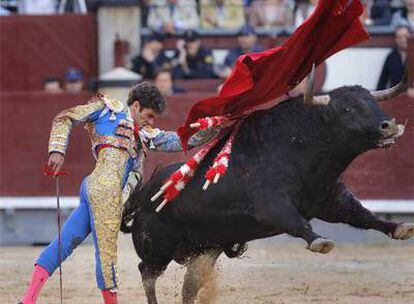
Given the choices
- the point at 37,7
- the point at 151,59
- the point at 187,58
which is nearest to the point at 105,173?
the point at 151,59

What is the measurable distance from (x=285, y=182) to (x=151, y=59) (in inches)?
186

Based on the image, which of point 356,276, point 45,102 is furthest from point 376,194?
point 45,102

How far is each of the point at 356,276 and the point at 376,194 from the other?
205 cm

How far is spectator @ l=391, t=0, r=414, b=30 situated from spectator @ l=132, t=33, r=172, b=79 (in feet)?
6.47

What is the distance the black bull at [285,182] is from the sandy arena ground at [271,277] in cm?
68

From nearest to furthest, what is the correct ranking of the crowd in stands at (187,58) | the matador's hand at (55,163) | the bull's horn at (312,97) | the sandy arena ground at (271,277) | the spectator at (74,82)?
1. the bull's horn at (312,97)
2. the matador's hand at (55,163)
3. the sandy arena ground at (271,277)
4. the crowd in stands at (187,58)
5. the spectator at (74,82)

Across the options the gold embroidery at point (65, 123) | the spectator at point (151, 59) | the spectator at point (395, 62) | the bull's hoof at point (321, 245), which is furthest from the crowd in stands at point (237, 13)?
the bull's hoof at point (321, 245)

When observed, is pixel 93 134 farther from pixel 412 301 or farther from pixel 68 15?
pixel 68 15

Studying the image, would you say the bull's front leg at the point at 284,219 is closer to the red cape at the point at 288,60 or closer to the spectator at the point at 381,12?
the red cape at the point at 288,60

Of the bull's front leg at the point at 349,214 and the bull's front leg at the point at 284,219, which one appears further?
the bull's front leg at the point at 349,214

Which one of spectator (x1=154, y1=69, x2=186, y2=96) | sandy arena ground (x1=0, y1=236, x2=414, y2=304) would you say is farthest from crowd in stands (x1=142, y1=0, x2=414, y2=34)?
sandy arena ground (x1=0, y1=236, x2=414, y2=304)

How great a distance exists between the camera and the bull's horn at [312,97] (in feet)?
17.2

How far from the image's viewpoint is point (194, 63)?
395 inches

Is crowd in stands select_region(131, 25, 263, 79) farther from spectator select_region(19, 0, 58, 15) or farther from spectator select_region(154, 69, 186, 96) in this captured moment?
spectator select_region(19, 0, 58, 15)
